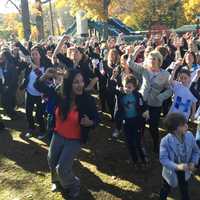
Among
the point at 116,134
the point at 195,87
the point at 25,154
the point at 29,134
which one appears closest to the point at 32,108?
the point at 29,134

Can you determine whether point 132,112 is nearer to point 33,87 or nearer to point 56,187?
point 56,187

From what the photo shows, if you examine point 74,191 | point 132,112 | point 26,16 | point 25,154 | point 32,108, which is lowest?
point 25,154

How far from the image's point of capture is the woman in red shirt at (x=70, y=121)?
5.37 metres

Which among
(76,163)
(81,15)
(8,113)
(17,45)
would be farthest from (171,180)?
(81,15)

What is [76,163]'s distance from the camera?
23.9 ft

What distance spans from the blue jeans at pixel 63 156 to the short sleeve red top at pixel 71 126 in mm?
76

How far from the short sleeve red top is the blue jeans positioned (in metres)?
0.08

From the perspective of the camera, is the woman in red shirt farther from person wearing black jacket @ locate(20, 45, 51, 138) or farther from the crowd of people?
person wearing black jacket @ locate(20, 45, 51, 138)

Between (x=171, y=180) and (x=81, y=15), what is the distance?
3047 cm

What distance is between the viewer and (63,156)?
5.44 m

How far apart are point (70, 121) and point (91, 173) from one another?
5.43 feet

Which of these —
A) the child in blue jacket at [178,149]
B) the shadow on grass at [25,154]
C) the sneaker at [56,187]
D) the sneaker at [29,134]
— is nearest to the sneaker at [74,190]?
the sneaker at [56,187]

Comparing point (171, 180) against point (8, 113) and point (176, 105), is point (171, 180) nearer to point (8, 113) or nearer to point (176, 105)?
point (176, 105)

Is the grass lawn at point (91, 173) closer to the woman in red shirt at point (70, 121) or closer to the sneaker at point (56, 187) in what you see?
the sneaker at point (56, 187)
